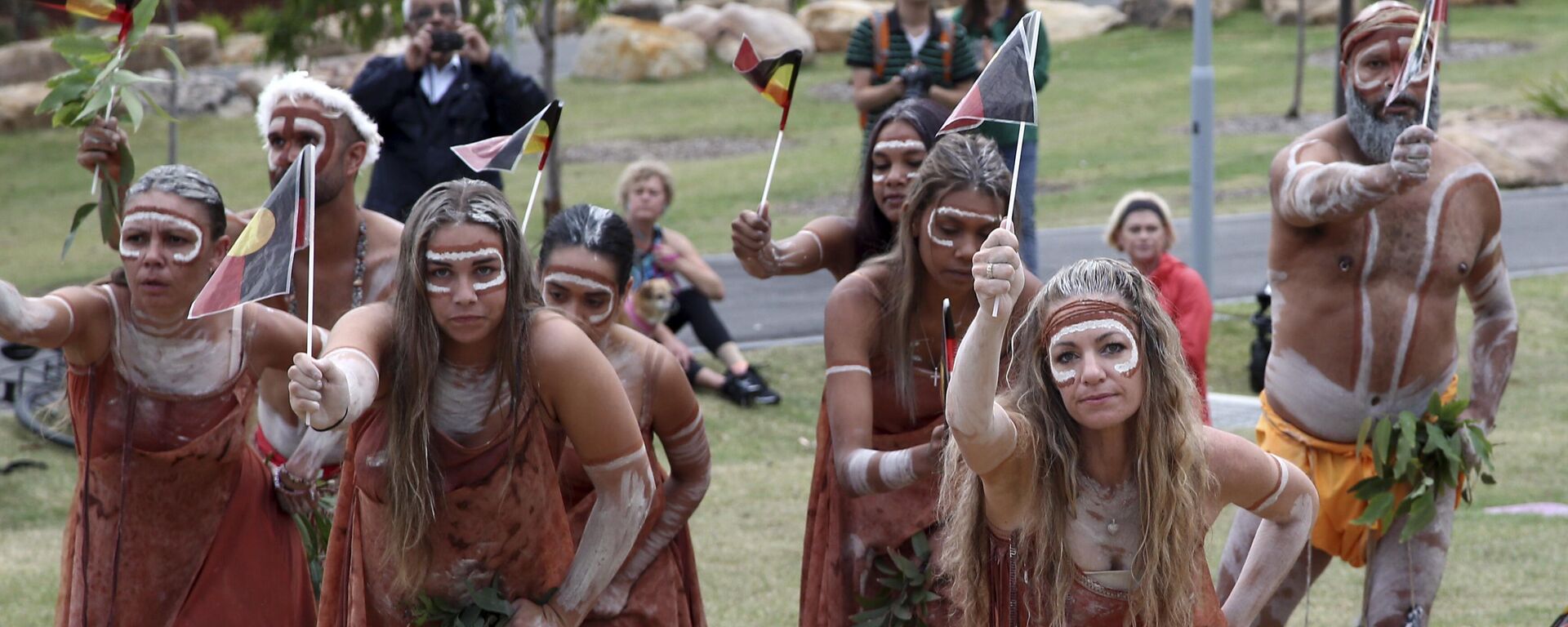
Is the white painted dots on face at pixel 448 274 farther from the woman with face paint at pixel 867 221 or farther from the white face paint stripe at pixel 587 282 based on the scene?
the woman with face paint at pixel 867 221

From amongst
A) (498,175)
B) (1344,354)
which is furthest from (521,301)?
(498,175)

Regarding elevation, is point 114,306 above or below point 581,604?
above

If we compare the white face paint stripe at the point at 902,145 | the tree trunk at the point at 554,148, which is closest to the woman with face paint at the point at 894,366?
the white face paint stripe at the point at 902,145

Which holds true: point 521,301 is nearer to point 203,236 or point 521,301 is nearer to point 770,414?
point 203,236

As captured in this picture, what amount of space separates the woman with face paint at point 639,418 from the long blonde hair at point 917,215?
0.51 metres

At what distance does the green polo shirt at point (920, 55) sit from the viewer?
805 centimetres

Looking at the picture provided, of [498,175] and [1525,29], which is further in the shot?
[1525,29]

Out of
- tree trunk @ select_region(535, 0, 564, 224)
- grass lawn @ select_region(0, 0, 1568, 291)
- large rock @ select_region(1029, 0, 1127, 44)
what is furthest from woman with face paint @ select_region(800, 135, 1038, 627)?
large rock @ select_region(1029, 0, 1127, 44)

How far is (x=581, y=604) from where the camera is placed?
148 inches

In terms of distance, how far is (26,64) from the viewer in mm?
24562

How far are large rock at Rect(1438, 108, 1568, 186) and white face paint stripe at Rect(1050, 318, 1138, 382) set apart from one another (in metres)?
14.5

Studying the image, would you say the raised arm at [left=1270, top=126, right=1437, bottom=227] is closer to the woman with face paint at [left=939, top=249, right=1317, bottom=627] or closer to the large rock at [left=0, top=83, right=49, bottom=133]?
the woman with face paint at [left=939, top=249, right=1317, bottom=627]

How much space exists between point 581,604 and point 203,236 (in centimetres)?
134

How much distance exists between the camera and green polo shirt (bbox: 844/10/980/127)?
8.05 meters
